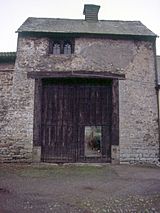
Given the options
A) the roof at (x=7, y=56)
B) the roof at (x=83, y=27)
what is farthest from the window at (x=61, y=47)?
the roof at (x=7, y=56)

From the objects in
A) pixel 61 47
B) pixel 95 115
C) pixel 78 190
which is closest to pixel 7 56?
pixel 61 47

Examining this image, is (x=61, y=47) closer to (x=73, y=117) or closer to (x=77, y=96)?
(x=77, y=96)

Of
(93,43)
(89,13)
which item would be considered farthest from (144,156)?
(89,13)

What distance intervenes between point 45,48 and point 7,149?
5.52 meters

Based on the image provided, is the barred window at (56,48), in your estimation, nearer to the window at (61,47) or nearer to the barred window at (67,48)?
the window at (61,47)

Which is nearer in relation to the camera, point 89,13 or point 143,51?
point 143,51

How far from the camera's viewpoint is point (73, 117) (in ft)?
46.9

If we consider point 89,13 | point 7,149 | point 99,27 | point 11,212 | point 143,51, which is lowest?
point 11,212

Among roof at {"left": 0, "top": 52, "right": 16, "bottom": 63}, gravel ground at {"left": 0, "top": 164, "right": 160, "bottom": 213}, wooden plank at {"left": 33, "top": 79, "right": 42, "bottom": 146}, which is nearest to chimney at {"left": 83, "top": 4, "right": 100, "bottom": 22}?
roof at {"left": 0, "top": 52, "right": 16, "bottom": 63}

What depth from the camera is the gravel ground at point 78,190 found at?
644 centimetres

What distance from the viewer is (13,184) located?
8680 millimetres

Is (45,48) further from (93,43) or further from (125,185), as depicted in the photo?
(125,185)

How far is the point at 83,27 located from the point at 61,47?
187 cm

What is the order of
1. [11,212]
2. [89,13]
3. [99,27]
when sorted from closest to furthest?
1. [11,212]
2. [99,27]
3. [89,13]
